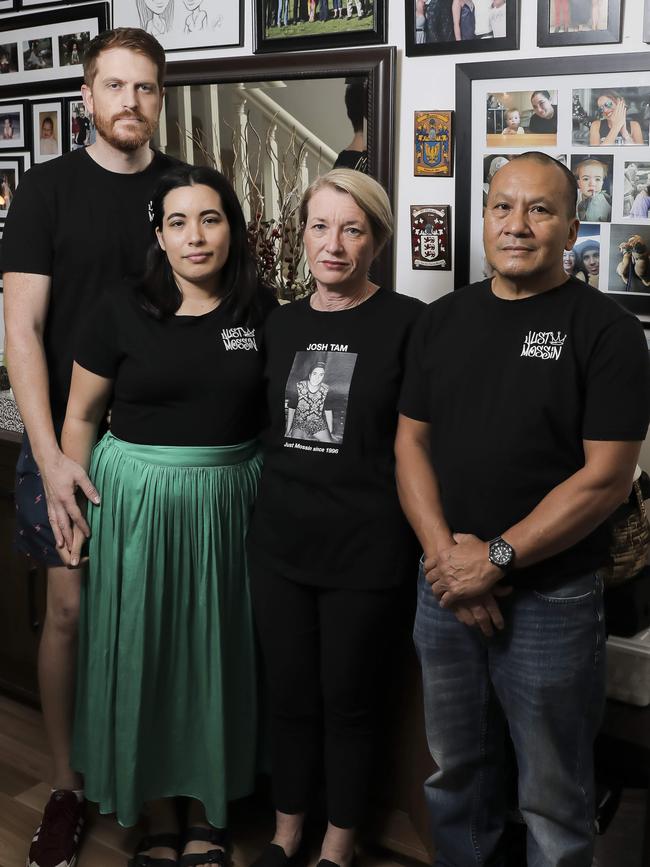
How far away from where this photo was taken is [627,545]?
1.74 metres

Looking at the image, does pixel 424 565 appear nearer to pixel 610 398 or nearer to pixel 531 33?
pixel 610 398

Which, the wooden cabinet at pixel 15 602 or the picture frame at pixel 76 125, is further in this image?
the picture frame at pixel 76 125

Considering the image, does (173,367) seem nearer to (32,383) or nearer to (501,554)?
(32,383)

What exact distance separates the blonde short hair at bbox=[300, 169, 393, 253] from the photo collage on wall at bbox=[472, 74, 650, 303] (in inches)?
19.1

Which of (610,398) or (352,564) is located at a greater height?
(610,398)

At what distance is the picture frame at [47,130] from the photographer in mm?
2885

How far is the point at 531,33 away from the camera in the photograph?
205 centimetres

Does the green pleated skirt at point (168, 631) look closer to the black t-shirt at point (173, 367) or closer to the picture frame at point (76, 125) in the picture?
the black t-shirt at point (173, 367)

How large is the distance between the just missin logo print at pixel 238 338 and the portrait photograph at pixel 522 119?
0.76 m

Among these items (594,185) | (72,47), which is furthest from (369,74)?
(72,47)

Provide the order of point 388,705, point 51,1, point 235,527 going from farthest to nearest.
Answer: point 51,1 < point 388,705 < point 235,527

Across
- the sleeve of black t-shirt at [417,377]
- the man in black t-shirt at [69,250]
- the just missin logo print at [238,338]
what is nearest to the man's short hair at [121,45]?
the man in black t-shirt at [69,250]

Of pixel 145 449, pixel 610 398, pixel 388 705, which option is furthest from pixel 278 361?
pixel 388 705

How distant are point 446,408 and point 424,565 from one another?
0.89 ft
